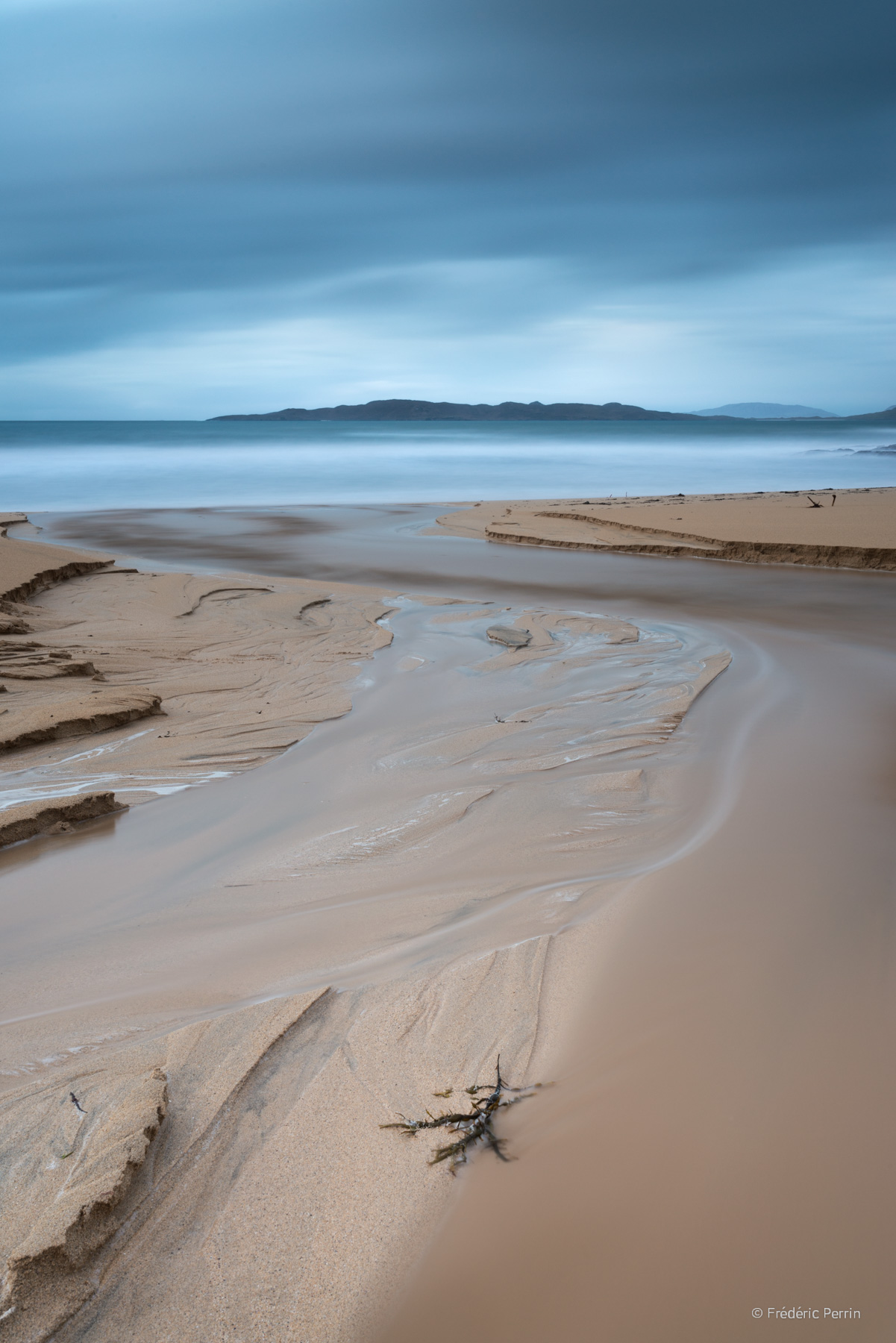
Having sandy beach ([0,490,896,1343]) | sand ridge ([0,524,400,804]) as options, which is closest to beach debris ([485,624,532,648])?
sandy beach ([0,490,896,1343])

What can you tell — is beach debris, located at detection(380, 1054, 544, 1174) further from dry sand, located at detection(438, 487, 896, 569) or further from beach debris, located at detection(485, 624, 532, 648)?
dry sand, located at detection(438, 487, 896, 569)

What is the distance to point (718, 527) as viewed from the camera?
37.7 ft

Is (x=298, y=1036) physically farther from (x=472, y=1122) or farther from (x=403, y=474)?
(x=403, y=474)

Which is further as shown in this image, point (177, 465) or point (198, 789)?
point (177, 465)

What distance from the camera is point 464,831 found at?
9.49 feet

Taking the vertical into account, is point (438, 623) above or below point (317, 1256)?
above

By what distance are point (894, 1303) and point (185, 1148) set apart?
4.09 feet

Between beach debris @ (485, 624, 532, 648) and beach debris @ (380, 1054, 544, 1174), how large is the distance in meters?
4.15

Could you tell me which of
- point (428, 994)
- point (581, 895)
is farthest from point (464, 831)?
point (428, 994)

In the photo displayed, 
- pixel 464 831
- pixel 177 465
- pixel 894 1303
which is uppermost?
pixel 177 465

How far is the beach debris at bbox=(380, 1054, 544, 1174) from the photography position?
1493 millimetres

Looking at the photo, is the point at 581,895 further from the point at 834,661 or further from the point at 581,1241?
the point at 834,661

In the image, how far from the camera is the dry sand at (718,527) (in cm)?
959

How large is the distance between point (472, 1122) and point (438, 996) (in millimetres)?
410
